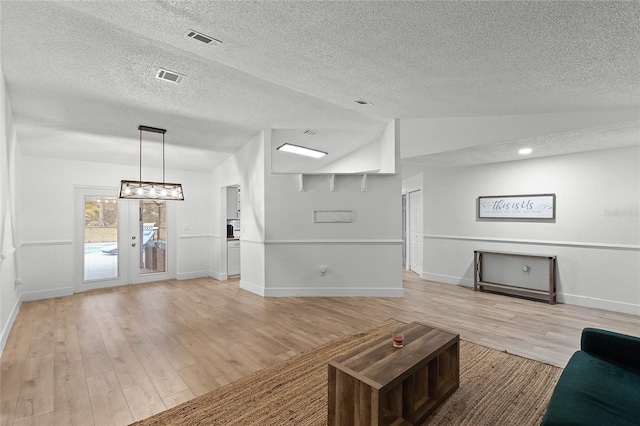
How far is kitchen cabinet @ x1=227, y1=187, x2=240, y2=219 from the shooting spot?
→ 24.1 ft

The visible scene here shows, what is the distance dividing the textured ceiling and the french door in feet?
5.85

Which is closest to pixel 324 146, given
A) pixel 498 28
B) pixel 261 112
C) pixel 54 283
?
pixel 261 112

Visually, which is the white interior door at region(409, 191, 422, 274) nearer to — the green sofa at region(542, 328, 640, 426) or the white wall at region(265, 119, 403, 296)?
the white wall at region(265, 119, 403, 296)

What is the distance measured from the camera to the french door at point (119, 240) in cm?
588

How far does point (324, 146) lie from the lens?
6.26 metres

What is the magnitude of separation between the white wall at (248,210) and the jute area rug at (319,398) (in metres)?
2.79

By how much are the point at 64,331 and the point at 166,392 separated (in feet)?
7.57

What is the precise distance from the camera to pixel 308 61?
2.91 metres

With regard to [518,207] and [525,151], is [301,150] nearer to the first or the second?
[525,151]

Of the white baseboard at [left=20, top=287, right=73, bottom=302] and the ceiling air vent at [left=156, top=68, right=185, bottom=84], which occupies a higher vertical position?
the ceiling air vent at [left=156, top=68, right=185, bottom=84]

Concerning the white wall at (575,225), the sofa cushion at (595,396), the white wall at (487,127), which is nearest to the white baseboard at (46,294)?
the white wall at (487,127)

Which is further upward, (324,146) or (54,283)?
(324,146)

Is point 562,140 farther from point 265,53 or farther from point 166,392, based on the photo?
point 166,392

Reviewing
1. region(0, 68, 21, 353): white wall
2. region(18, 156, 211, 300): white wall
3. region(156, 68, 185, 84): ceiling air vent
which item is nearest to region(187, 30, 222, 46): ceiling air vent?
region(156, 68, 185, 84): ceiling air vent
